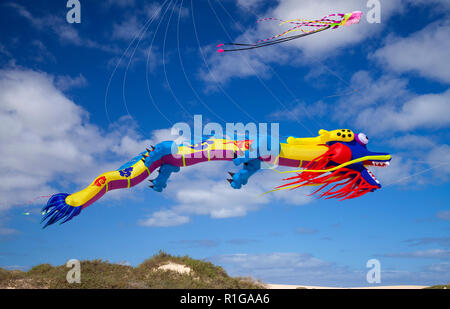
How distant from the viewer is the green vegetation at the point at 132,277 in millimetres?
9562

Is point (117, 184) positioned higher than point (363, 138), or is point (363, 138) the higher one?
point (363, 138)

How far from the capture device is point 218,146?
9727 mm

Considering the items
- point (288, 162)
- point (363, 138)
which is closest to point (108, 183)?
point (288, 162)

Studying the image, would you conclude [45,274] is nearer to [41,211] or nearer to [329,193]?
[41,211]

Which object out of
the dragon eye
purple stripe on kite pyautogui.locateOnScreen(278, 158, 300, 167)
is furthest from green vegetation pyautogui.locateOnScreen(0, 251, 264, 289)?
the dragon eye

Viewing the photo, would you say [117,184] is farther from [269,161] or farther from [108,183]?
[269,161]

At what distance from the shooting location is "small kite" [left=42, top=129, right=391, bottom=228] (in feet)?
31.0

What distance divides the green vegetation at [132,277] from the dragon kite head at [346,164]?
4330 millimetres

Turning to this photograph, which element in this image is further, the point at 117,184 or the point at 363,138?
the point at 363,138

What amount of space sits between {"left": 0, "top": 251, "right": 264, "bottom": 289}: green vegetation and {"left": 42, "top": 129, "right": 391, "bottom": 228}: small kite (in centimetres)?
189

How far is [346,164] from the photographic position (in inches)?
384

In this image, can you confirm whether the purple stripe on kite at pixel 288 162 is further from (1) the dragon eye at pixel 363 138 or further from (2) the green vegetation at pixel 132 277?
(2) the green vegetation at pixel 132 277

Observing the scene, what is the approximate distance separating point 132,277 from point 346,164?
6.56 m
